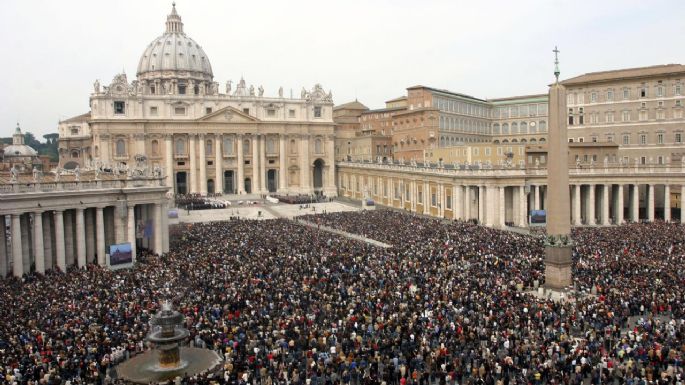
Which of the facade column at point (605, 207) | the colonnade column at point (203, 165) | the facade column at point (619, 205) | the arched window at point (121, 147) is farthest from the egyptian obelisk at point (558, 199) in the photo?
the arched window at point (121, 147)

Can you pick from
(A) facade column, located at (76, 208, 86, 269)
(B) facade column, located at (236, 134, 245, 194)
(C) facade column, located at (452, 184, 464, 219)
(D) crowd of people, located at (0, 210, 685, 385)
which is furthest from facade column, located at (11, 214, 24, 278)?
(B) facade column, located at (236, 134, 245, 194)

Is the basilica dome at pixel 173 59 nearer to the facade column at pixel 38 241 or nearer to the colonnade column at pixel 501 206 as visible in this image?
the colonnade column at pixel 501 206

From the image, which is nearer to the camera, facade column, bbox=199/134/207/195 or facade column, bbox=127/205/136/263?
facade column, bbox=127/205/136/263

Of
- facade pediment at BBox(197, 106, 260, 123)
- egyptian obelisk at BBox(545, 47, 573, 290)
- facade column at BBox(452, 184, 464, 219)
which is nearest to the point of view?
egyptian obelisk at BBox(545, 47, 573, 290)

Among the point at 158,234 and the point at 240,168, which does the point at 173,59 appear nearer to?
the point at 240,168

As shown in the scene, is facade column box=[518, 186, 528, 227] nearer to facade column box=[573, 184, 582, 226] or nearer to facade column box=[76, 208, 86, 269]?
facade column box=[573, 184, 582, 226]

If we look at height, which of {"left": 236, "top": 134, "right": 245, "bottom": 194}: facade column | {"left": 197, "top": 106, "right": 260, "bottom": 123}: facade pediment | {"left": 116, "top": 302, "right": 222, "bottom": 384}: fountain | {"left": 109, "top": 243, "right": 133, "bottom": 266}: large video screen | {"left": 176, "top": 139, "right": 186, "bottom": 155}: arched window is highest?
{"left": 197, "top": 106, "right": 260, "bottom": 123}: facade pediment

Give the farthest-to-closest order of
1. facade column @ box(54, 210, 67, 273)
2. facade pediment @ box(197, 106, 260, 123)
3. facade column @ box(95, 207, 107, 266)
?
facade pediment @ box(197, 106, 260, 123) → facade column @ box(95, 207, 107, 266) → facade column @ box(54, 210, 67, 273)

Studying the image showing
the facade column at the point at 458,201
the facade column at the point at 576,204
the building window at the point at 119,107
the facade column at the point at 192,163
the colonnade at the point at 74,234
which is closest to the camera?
the colonnade at the point at 74,234
